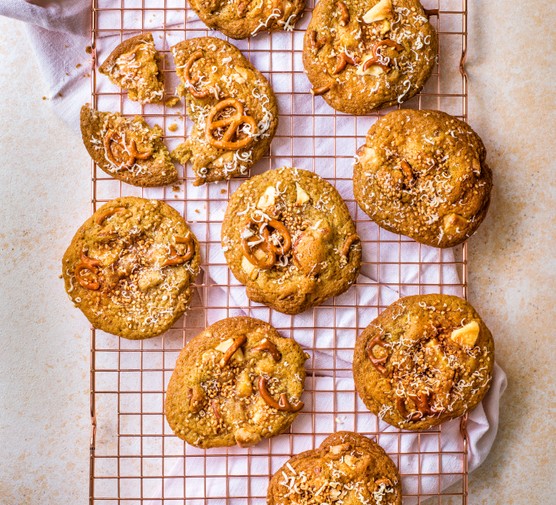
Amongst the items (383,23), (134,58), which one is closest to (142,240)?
(134,58)

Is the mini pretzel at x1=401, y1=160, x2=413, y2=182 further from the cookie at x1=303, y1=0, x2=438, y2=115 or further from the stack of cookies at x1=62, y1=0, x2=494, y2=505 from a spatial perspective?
the cookie at x1=303, y1=0, x2=438, y2=115

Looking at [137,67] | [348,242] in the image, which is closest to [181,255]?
[348,242]

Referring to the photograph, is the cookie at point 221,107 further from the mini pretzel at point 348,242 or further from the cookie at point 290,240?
the mini pretzel at point 348,242

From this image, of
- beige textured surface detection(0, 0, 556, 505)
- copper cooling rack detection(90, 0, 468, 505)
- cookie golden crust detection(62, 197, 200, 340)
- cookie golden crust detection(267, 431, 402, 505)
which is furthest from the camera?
beige textured surface detection(0, 0, 556, 505)

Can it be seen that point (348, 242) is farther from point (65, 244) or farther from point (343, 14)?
point (65, 244)

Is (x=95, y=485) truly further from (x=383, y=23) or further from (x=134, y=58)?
(x=383, y=23)

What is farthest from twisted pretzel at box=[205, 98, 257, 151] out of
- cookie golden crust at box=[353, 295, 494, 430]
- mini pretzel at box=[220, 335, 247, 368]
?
cookie golden crust at box=[353, 295, 494, 430]

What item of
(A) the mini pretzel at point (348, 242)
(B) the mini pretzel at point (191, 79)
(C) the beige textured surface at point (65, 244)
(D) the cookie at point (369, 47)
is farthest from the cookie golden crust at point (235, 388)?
(D) the cookie at point (369, 47)
